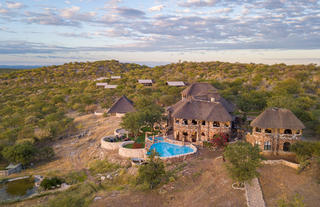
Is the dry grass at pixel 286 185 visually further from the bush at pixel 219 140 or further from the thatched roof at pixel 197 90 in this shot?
the thatched roof at pixel 197 90

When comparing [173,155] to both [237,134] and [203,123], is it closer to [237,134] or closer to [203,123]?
[203,123]

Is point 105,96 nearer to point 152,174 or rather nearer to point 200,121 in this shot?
point 200,121

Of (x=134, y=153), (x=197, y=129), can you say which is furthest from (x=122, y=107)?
(x=197, y=129)

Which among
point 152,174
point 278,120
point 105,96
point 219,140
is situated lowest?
point 152,174

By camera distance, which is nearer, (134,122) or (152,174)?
(152,174)

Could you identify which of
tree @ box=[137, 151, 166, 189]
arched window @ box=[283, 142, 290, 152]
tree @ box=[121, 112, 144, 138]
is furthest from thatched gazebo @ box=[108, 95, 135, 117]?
arched window @ box=[283, 142, 290, 152]
